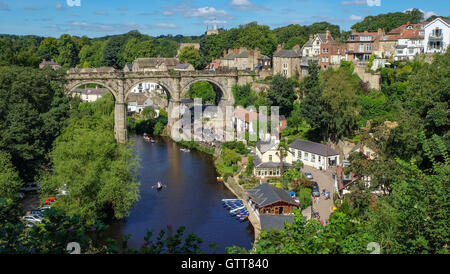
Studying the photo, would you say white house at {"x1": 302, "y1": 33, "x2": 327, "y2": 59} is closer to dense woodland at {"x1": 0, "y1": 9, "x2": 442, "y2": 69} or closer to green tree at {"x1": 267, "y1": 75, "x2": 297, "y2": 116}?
green tree at {"x1": 267, "y1": 75, "x2": 297, "y2": 116}

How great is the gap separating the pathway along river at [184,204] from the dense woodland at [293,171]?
1.29 m

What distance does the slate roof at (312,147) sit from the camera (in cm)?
3319

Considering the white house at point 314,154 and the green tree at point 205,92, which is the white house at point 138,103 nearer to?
the green tree at point 205,92

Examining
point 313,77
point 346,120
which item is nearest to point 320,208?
point 346,120

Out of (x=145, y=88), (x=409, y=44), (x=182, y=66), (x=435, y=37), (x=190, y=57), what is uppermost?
(x=190, y=57)

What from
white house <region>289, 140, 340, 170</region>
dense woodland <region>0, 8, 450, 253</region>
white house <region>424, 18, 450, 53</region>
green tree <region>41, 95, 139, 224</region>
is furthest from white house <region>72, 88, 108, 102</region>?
white house <region>424, 18, 450, 53</region>

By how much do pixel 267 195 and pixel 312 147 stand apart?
30.0ft

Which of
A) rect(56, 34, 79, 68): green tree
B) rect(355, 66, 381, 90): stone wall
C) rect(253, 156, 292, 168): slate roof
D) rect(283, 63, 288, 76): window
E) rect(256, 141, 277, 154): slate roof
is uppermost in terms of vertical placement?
rect(56, 34, 79, 68): green tree

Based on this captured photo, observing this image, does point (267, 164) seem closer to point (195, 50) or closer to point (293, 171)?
point (293, 171)

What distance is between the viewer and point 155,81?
47.5 m

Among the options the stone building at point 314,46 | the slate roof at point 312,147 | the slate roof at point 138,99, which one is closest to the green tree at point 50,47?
the slate roof at point 138,99

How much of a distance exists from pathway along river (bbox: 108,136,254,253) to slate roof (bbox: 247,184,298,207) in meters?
1.48

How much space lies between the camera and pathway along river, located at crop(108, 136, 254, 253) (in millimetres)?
24188

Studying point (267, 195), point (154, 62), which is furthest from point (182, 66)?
point (267, 195)
